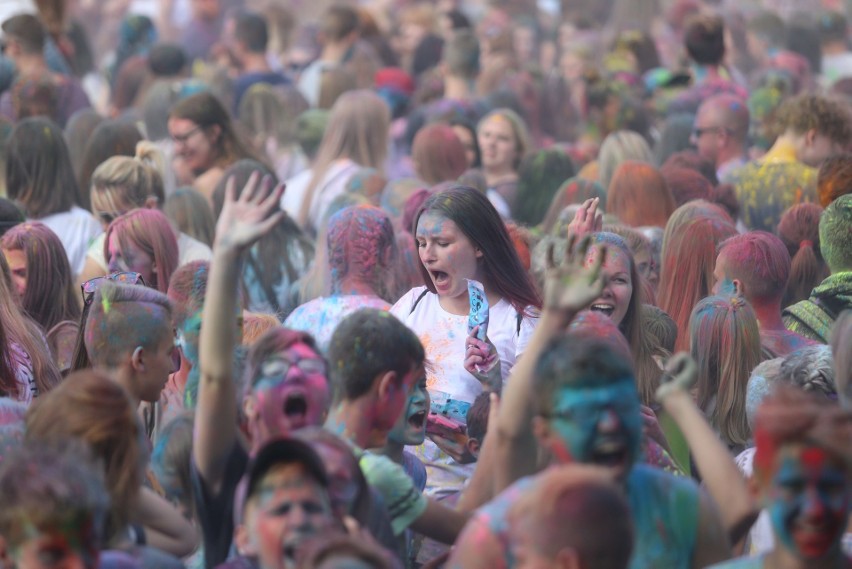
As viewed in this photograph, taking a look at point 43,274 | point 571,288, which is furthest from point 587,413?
point 43,274

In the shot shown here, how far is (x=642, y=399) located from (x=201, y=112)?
14.6ft

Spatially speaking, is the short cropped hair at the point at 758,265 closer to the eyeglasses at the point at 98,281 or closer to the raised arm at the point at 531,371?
the raised arm at the point at 531,371

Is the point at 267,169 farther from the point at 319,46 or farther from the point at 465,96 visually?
the point at 319,46

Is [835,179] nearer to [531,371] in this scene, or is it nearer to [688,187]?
[688,187]

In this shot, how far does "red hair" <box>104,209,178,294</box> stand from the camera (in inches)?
258

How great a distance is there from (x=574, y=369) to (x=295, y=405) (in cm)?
85

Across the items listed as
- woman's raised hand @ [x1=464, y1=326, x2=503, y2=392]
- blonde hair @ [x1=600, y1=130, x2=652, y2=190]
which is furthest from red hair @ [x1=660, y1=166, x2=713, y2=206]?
woman's raised hand @ [x1=464, y1=326, x2=503, y2=392]

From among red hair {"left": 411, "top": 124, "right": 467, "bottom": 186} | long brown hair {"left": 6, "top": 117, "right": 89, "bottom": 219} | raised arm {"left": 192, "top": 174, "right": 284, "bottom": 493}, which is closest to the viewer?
raised arm {"left": 192, "top": 174, "right": 284, "bottom": 493}

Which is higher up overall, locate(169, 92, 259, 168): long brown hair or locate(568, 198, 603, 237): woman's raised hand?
locate(568, 198, 603, 237): woman's raised hand

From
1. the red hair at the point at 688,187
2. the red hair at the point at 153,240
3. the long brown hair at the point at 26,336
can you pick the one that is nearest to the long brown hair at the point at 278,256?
the red hair at the point at 153,240

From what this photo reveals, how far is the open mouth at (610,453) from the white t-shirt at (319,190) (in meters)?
5.52

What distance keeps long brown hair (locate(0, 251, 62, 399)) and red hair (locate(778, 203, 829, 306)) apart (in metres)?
3.51

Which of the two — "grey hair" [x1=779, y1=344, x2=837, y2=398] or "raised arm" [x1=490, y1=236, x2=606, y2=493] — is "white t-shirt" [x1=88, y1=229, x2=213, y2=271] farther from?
"raised arm" [x1=490, y1=236, x2=606, y2=493]

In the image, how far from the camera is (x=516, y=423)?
379 cm
